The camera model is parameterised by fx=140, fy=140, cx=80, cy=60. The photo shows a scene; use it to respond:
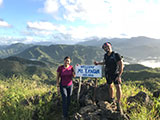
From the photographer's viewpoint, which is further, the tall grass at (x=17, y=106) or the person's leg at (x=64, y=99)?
the person's leg at (x=64, y=99)

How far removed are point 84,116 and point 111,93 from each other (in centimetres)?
181

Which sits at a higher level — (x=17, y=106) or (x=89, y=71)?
(x=89, y=71)

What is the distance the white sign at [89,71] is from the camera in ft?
23.2

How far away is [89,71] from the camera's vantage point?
7.24m

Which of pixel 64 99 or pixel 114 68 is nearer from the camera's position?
pixel 114 68

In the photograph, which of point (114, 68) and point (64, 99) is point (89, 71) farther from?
point (64, 99)

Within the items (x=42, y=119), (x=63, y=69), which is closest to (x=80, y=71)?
(x=63, y=69)

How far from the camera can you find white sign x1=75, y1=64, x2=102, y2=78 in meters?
7.06

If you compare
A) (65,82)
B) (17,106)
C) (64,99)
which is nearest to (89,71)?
(65,82)

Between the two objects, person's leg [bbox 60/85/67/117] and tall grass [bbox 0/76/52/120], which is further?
person's leg [bbox 60/85/67/117]

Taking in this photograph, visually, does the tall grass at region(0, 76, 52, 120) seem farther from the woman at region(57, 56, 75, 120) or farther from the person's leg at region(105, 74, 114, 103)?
the person's leg at region(105, 74, 114, 103)

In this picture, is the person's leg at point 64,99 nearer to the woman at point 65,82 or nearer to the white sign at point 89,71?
the woman at point 65,82

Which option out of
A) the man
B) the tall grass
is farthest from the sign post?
the tall grass

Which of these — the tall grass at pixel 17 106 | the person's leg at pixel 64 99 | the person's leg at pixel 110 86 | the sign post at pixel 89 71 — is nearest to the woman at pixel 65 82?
the person's leg at pixel 64 99
